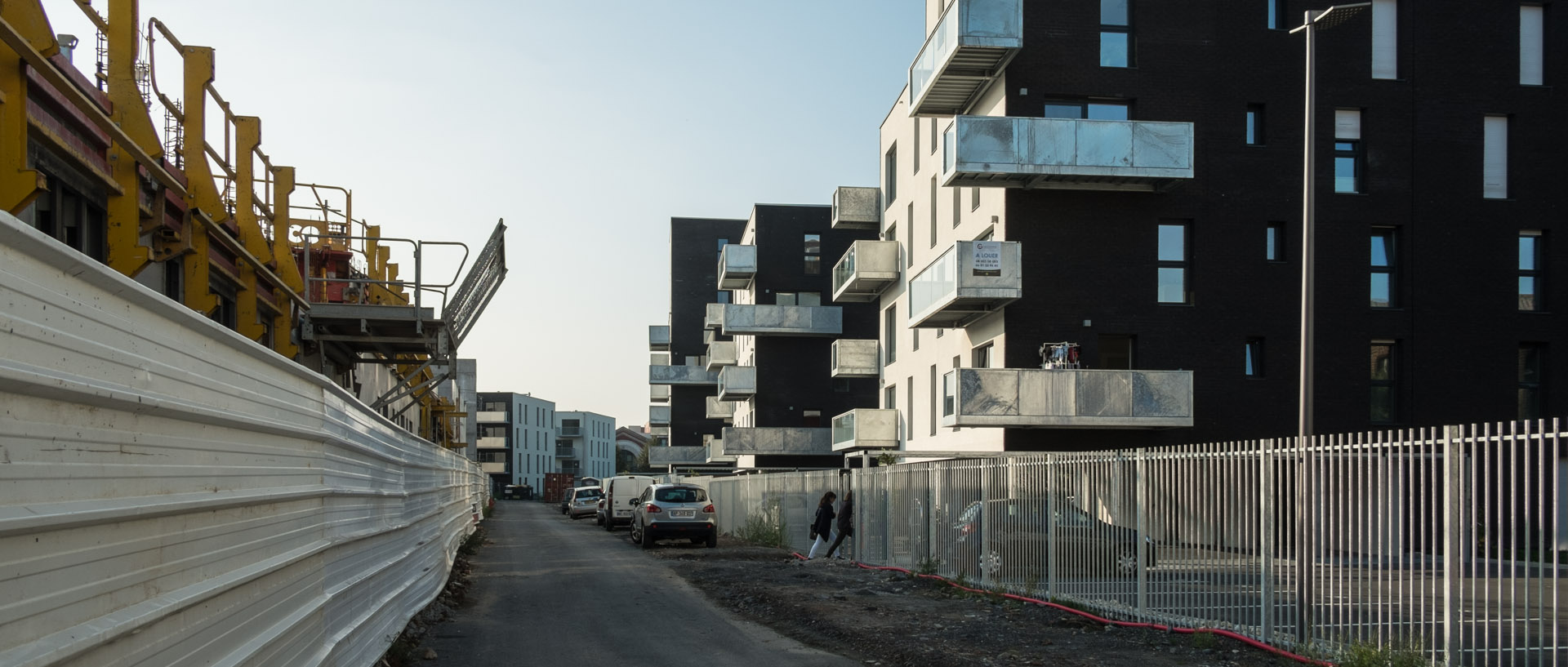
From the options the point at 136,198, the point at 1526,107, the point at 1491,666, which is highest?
the point at 1526,107

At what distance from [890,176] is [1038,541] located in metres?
27.2

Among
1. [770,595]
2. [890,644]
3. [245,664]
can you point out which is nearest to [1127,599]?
[890,644]

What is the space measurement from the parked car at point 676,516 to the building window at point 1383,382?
15.7m

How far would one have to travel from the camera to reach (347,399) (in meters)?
8.54

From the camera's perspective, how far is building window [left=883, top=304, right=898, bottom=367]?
41312 mm

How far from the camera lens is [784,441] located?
53.2 meters

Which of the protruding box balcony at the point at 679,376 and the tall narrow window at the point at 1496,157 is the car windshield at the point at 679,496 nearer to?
the tall narrow window at the point at 1496,157

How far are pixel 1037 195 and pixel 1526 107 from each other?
11.6m

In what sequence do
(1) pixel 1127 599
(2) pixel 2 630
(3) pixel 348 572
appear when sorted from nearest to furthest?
(2) pixel 2 630
(3) pixel 348 572
(1) pixel 1127 599

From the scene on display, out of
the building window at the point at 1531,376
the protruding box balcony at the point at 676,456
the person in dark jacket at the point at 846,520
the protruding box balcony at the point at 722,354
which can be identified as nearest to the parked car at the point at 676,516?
the person in dark jacket at the point at 846,520

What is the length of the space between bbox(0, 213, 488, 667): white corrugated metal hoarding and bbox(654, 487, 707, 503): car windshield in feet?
76.0

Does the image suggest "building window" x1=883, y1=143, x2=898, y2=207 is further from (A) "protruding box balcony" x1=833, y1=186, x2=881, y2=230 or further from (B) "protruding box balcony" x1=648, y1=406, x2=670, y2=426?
(B) "protruding box balcony" x1=648, y1=406, x2=670, y2=426

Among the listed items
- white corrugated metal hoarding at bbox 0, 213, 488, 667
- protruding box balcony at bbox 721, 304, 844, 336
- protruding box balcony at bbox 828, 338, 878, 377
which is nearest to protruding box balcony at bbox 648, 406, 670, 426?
protruding box balcony at bbox 721, 304, 844, 336

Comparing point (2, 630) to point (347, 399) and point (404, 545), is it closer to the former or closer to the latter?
point (347, 399)
